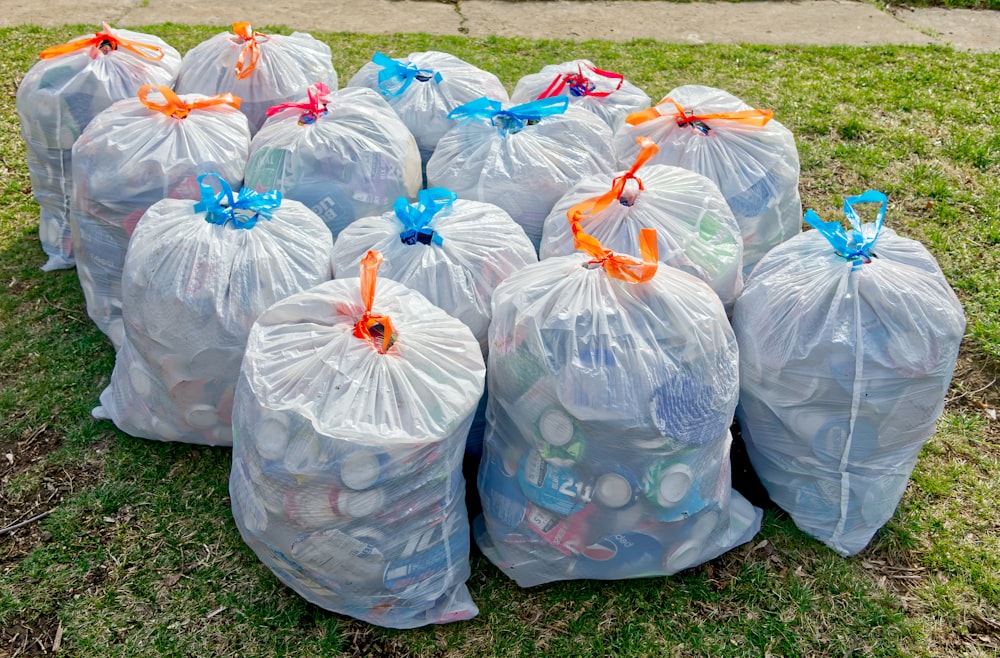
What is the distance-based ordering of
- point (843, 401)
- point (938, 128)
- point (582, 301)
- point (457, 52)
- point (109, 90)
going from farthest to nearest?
point (457, 52), point (938, 128), point (109, 90), point (843, 401), point (582, 301)

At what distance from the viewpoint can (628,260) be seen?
1.94 m

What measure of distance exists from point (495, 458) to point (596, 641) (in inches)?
20.0

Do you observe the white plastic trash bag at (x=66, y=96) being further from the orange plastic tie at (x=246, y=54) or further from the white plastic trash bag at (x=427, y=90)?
the white plastic trash bag at (x=427, y=90)

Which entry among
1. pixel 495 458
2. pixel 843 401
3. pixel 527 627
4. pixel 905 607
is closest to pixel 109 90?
pixel 495 458

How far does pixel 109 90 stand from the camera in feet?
10.0

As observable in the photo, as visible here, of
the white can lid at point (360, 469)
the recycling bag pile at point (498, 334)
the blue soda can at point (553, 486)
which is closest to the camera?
the white can lid at point (360, 469)

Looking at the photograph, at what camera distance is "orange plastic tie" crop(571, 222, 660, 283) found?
6.26 ft

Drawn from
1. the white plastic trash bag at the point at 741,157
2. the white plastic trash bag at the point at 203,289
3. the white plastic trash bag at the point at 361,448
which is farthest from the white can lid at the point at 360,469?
the white plastic trash bag at the point at 741,157

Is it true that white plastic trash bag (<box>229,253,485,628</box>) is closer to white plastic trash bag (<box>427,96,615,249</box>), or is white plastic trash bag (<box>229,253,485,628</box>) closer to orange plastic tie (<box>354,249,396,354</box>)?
orange plastic tie (<box>354,249,396,354</box>)

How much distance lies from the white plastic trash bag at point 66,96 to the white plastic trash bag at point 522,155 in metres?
1.31

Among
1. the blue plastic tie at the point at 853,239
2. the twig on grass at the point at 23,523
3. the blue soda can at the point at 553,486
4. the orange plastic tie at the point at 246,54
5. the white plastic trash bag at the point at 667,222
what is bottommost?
the twig on grass at the point at 23,523

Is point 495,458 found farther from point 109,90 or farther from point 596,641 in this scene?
point 109,90

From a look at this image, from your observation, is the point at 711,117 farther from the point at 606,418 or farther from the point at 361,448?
the point at 361,448

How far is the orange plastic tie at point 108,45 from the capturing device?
3.09 metres
